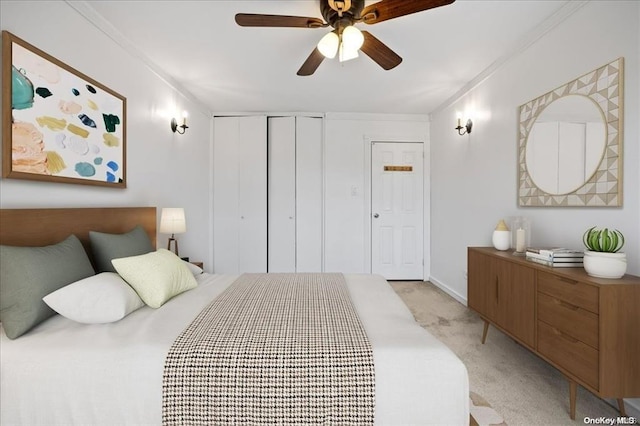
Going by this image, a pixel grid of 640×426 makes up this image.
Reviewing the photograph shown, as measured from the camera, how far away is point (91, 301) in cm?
132

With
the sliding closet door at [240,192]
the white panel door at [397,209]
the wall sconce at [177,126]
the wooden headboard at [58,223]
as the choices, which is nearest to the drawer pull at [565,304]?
the white panel door at [397,209]

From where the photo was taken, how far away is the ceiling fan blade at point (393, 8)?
157 cm

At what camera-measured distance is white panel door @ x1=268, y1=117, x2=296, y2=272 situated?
14.1 feet

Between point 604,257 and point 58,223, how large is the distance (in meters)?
3.03

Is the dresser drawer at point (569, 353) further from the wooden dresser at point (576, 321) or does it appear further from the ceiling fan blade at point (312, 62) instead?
the ceiling fan blade at point (312, 62)

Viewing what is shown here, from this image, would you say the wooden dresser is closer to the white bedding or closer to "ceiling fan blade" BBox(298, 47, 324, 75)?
the white bedding

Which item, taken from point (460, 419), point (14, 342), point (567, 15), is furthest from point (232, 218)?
point (567, 15)

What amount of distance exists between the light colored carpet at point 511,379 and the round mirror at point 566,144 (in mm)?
1265

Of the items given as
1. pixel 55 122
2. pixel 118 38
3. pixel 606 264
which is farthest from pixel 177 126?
pixel 606 264

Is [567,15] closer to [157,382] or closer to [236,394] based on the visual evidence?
[236,394]

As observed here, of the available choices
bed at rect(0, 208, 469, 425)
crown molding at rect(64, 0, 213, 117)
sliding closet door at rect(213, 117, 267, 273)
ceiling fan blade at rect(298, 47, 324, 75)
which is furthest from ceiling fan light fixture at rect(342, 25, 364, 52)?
sliding closet door at rect(213, 117, 267, 273)

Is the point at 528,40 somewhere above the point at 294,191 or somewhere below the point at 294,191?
above

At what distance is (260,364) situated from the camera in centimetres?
106

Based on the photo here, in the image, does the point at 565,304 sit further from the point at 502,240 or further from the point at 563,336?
the point at 502,240
